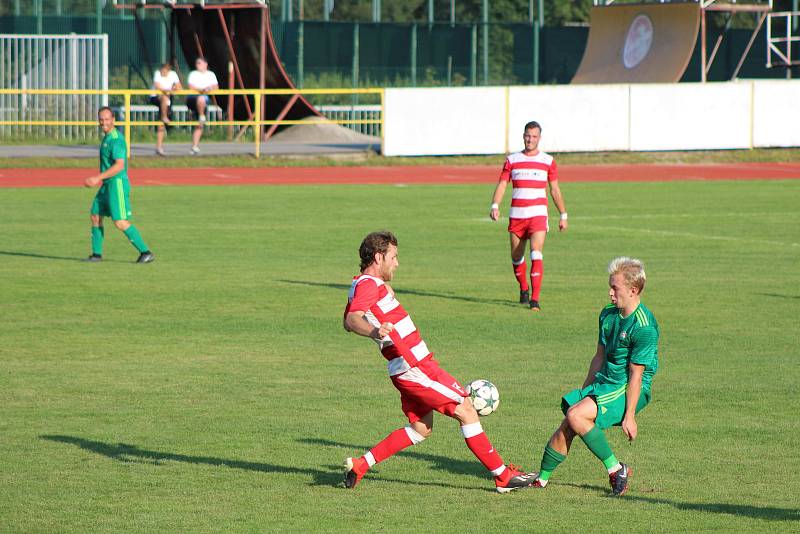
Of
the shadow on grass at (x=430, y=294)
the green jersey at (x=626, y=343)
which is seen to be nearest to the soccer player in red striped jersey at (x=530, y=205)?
the shadow on grass at (x=430, y=294)

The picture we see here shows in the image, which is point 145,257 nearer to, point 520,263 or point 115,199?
point 115,199

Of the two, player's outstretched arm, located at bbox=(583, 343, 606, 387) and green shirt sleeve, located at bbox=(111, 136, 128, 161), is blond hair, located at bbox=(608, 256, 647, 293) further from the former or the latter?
green shirt sleeve, located at bbox=(111, 136, 128, 161)

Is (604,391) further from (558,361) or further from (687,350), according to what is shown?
(687,350)

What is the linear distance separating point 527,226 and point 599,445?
729cm

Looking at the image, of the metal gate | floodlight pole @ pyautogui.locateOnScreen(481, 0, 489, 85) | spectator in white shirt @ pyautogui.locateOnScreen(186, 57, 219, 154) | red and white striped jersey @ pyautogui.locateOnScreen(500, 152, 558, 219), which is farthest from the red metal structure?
red and white striped jersey @ pyautogui.locateOnScreen(500, 152, 558, 219)

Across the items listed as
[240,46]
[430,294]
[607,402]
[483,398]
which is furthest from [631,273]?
[240,46]

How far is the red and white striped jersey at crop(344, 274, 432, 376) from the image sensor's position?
730 cm

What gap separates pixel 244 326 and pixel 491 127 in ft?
75.5

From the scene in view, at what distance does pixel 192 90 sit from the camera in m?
34.9

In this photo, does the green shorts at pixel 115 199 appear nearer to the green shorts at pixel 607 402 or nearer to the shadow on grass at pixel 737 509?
the green shorts at pixel 607 402

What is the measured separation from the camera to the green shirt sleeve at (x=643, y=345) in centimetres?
730

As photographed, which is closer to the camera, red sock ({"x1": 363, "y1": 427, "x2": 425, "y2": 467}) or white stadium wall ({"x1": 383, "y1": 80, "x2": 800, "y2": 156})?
red sock ({"x1": 363, "y1": 427, "x2": 425, "y2": 467})

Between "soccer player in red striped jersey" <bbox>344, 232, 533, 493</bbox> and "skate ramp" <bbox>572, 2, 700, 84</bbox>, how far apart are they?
115 ft

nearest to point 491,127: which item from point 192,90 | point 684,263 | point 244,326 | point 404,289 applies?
point 192,90
